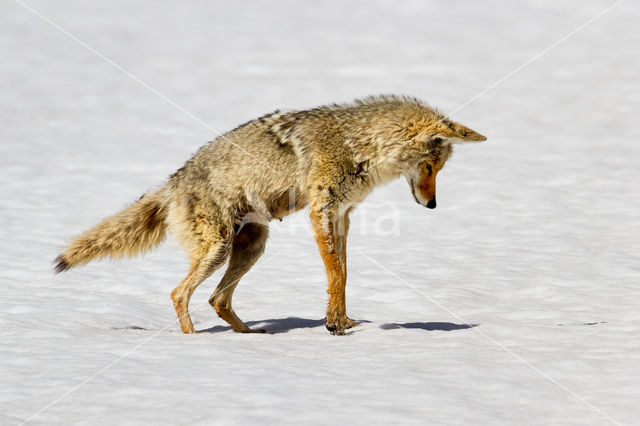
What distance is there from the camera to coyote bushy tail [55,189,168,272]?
755cm

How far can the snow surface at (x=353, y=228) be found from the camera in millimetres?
5195

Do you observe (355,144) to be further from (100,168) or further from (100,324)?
(100,168)

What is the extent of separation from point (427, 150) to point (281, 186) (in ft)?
4.92

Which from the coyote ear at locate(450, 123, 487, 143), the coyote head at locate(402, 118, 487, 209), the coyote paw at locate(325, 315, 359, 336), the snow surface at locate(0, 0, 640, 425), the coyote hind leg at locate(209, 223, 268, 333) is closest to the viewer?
the snow surface at locate(0, 0, 640, 425)

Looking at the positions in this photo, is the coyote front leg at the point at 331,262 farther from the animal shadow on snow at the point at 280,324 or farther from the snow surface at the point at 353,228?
the animal shadow on snow at the point at 280,324

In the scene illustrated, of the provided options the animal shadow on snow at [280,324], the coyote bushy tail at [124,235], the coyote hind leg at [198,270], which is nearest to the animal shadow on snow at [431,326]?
the animal shadow on snow at [280,324]

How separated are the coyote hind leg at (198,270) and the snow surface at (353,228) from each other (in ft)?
1.64

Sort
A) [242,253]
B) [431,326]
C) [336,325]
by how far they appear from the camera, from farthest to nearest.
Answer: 1. [242,253]
2. [431,326]
3. [336,325]

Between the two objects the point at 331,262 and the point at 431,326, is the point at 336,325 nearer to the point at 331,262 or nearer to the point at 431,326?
the point at 331,262

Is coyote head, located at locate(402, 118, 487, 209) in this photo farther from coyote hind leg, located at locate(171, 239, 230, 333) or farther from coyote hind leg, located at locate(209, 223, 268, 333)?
coyote hind leg, located at locate(171, 239, 230, 333)

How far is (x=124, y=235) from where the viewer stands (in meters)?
7.72

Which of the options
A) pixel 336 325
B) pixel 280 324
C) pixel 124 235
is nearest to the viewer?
→ pixel 336 325

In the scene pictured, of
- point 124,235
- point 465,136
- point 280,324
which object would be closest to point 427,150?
point 465,136

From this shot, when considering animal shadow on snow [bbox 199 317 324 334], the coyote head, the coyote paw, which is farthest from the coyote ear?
animal shadow on snow [bbox 199 317 324 334]
